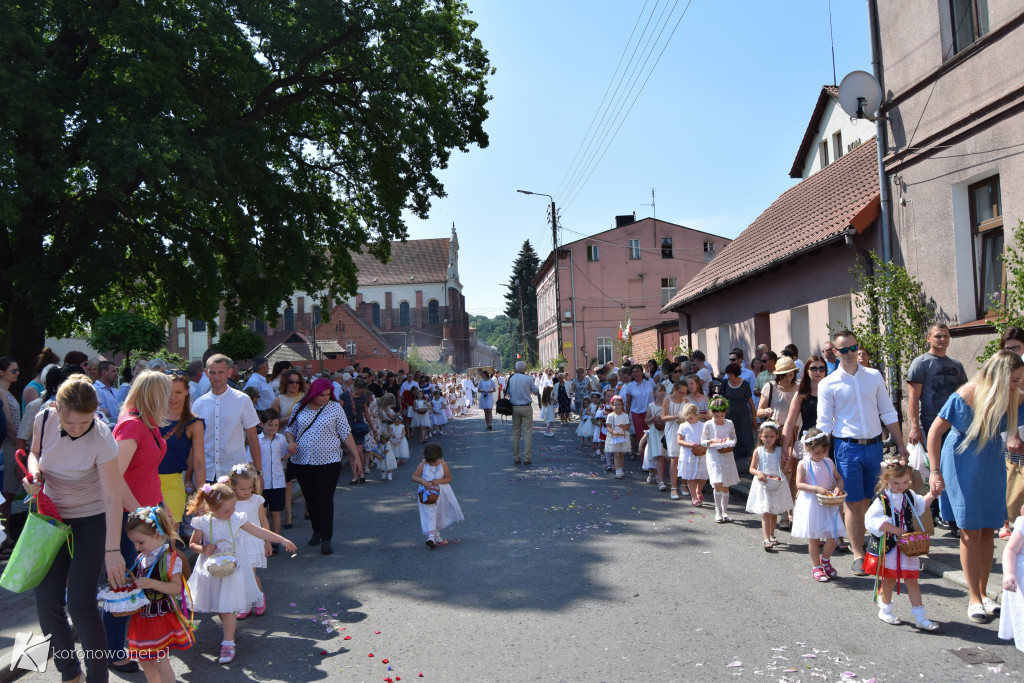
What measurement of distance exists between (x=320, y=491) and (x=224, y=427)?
1.54 metres

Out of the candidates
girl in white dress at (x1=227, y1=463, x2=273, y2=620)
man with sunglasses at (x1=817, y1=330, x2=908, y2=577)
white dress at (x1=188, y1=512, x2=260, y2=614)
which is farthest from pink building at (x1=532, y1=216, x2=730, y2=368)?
white dress at (x1=188, y1=512, x2=260, y2=614)

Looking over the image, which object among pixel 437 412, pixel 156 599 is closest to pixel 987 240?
pixel 156 599

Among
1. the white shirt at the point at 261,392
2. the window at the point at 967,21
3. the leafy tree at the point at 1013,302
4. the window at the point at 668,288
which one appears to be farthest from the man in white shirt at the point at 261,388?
the window at the point at 668,288

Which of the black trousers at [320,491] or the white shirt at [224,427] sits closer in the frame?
the white shirt at [224,427]

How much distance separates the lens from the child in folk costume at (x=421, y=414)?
20.5m

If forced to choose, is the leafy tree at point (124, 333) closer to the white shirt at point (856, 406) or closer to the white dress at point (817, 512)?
the white dress at point (817, 512)

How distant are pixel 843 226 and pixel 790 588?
835 centimetres

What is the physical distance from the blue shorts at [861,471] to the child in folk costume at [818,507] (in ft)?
0.42

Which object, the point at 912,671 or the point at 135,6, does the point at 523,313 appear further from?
the point at 912,671

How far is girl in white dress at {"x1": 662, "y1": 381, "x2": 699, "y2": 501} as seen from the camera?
10344 millimetres

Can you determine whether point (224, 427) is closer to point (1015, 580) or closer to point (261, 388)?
point (261, 388)

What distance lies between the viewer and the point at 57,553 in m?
3.97

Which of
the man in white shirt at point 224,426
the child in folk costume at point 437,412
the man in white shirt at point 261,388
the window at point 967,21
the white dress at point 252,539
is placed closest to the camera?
the white dress at point 252,539

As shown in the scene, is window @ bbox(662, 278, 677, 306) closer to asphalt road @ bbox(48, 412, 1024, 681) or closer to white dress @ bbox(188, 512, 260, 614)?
asphalt road @ bbox(48, 412, 1024, 681)
